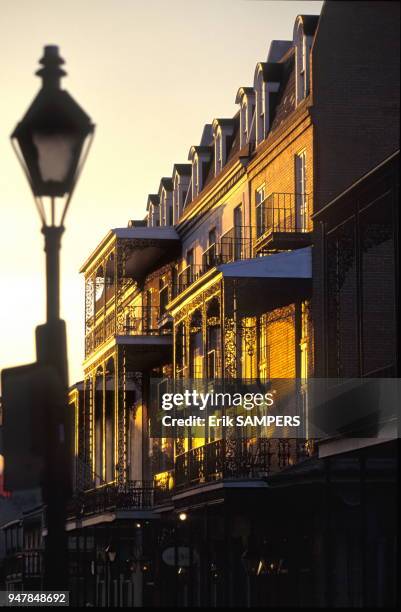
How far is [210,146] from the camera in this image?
134 feet

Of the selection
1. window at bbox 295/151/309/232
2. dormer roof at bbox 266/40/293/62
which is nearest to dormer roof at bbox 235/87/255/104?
dormer roof at bbox 266/40/293/62

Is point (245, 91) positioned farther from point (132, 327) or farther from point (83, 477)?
point (83, 477)

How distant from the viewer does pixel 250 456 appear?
97.4 ft

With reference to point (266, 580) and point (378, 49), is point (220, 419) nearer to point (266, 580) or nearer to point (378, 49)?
point (266, 580)

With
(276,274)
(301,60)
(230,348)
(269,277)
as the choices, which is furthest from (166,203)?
(276,274)

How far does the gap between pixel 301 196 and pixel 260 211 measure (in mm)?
3124

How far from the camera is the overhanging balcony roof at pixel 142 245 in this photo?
39.6 m

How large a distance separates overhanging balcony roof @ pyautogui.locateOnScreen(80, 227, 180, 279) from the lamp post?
3079 cm

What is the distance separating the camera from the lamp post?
7715 mm

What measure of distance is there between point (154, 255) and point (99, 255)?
7.39ft

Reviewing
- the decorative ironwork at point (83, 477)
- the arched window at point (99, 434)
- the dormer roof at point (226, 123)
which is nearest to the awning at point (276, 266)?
the dormer roof at point (226, 123)

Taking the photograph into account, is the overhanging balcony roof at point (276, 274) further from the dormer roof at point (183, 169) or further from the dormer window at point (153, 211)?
the dormer window at point (153, 211)

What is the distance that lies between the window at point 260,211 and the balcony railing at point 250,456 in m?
4.46

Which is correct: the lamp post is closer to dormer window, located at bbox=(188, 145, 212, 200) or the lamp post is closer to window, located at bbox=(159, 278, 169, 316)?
dormer window, located at bbox=(188, 145, 212, 200)
